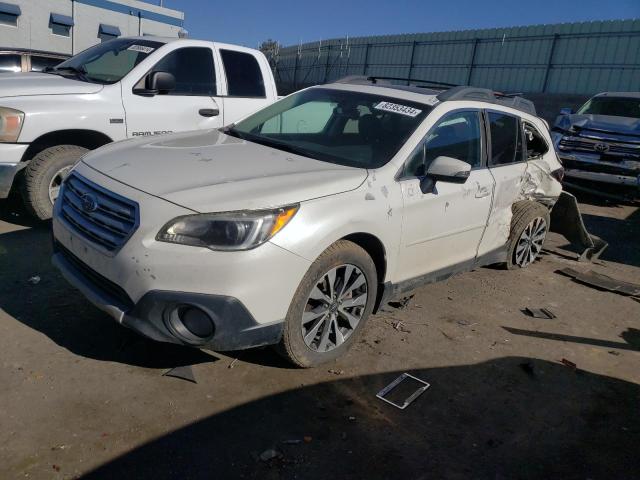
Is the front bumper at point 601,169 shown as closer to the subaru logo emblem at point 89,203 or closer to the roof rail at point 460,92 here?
the roof rail at point 460,92

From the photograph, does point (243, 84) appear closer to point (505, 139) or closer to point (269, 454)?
point (505, 139)

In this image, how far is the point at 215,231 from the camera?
272 cm

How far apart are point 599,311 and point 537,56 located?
49.7 feet

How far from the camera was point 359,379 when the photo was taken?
3.29m

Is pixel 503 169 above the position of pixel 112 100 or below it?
below

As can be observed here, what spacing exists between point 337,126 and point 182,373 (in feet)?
7.10

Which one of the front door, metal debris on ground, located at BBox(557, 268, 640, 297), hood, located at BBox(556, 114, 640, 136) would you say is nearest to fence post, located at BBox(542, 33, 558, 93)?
hood, located at BBox(556, 114, 640, 136)

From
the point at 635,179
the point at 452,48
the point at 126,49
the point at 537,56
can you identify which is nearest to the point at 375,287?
the point at 126,49

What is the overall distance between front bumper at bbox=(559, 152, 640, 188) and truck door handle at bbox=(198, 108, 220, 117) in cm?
699

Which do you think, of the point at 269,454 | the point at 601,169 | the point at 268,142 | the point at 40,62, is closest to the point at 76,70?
the point at 268,142

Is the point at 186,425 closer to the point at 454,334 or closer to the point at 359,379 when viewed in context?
the point at 359,379

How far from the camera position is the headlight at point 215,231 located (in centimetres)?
271

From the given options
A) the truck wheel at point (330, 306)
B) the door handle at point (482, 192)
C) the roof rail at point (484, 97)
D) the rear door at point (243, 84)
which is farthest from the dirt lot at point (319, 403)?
the rear door at point (243, 84)

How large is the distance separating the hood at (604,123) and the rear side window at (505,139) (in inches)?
235
